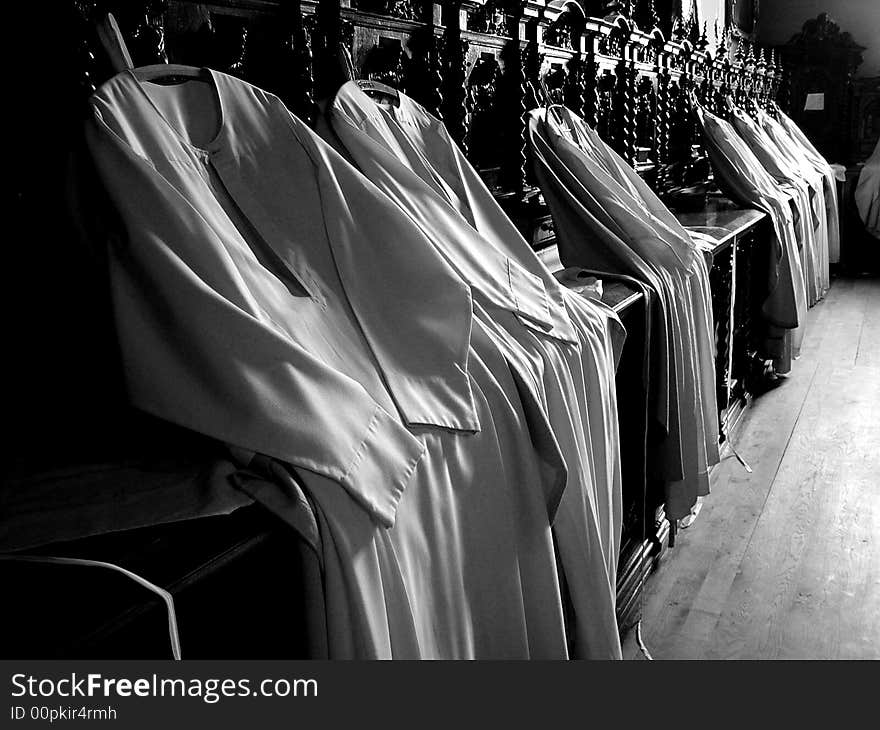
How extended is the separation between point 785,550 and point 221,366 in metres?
2.31

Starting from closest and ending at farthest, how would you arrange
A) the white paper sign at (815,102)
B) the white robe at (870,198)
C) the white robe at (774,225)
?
the white robe at (774,225) → the white robe at (870,198) → the white paper sign at (815,102)

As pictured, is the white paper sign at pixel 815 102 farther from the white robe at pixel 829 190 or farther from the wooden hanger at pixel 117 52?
the wooden hanger at pixel 117 52

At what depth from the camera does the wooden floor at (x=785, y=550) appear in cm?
239

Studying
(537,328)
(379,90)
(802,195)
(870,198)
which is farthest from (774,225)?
(870,198)

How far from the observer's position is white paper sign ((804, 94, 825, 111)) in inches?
378

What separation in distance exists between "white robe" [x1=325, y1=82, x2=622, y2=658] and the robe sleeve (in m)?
0.51

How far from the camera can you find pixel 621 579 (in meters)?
2.45

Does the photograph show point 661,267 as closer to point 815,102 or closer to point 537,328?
point 537,328

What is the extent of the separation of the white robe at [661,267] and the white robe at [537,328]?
1.72 feet

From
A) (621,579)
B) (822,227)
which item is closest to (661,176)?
(822,227)

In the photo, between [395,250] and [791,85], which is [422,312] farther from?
[791,85]

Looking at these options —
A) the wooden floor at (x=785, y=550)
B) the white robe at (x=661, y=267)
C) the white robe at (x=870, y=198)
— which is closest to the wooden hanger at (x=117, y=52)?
the white robe at (x=661, y=267)

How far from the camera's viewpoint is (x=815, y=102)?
9617 mm

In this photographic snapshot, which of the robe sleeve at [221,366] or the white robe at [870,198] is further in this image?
the white robe at [870,198]
